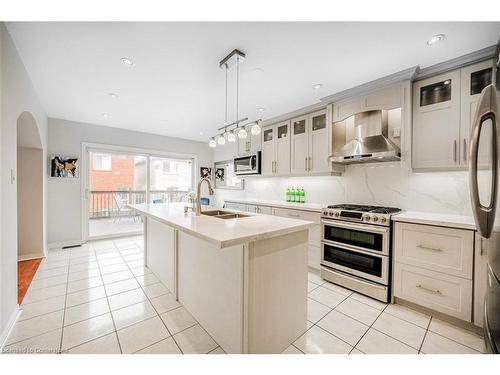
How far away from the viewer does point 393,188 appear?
9.00 feet

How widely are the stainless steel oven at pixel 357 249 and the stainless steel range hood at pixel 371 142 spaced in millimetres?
834

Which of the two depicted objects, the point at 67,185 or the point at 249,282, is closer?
the point at 249,282

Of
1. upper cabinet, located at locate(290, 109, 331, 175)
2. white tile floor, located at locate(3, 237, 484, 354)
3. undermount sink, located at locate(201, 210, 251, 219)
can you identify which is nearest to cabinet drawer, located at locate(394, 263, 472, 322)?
white tile floor, located at locate(3, 237, 484, 354)

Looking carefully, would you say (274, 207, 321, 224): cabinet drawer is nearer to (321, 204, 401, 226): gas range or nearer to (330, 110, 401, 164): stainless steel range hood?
(321, 204, 401, 226): gas range

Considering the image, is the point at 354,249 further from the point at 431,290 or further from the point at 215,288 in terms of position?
the point at 215,288

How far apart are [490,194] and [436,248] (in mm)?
815

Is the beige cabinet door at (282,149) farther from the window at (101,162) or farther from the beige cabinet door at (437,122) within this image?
the window at (101,162)

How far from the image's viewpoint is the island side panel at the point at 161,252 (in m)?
2.30

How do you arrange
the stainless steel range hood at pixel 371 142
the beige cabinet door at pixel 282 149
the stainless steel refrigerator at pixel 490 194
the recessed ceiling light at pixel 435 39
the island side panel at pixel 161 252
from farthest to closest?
the beige cabinet door at pixel 282 149, the stainless steel range hood at pixel 371 142, the island side panel at pixel 161 252, the recessed ceiling light at pixel 435 39, the stainless steel refrigerator at pixel 490 194

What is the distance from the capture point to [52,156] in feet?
12.9

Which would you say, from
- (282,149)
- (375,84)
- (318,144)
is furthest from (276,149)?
(375,84)

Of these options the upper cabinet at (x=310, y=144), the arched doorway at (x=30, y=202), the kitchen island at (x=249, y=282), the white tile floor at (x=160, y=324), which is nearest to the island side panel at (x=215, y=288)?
the kitchen island at (x=249, y=282)
